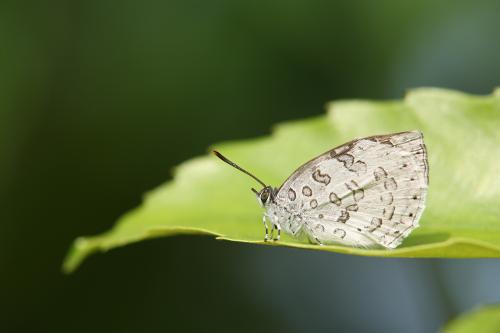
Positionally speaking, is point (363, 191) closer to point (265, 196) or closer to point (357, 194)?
point (357, 194)

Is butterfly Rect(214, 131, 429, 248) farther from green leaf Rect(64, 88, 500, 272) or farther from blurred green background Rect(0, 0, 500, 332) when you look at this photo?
blurred green background Rect(0, 0, 500, 332)

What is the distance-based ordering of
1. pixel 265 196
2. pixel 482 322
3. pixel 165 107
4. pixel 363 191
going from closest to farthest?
pixel 482 322 < pixel 363 191 < pixel 265 196 < pixel 165 107

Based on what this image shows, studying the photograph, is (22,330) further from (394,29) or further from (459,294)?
(394,29)

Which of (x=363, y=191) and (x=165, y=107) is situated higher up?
(x=165, y=107)

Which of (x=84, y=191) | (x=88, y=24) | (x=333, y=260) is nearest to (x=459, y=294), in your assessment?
(x=333, y=260)

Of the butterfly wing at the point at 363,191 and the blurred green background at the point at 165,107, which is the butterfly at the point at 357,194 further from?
the blurred green background at the point at 165,107

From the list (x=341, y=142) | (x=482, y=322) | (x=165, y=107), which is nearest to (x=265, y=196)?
(x=341, y=142)

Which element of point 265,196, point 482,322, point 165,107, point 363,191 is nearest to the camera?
point 482,322
